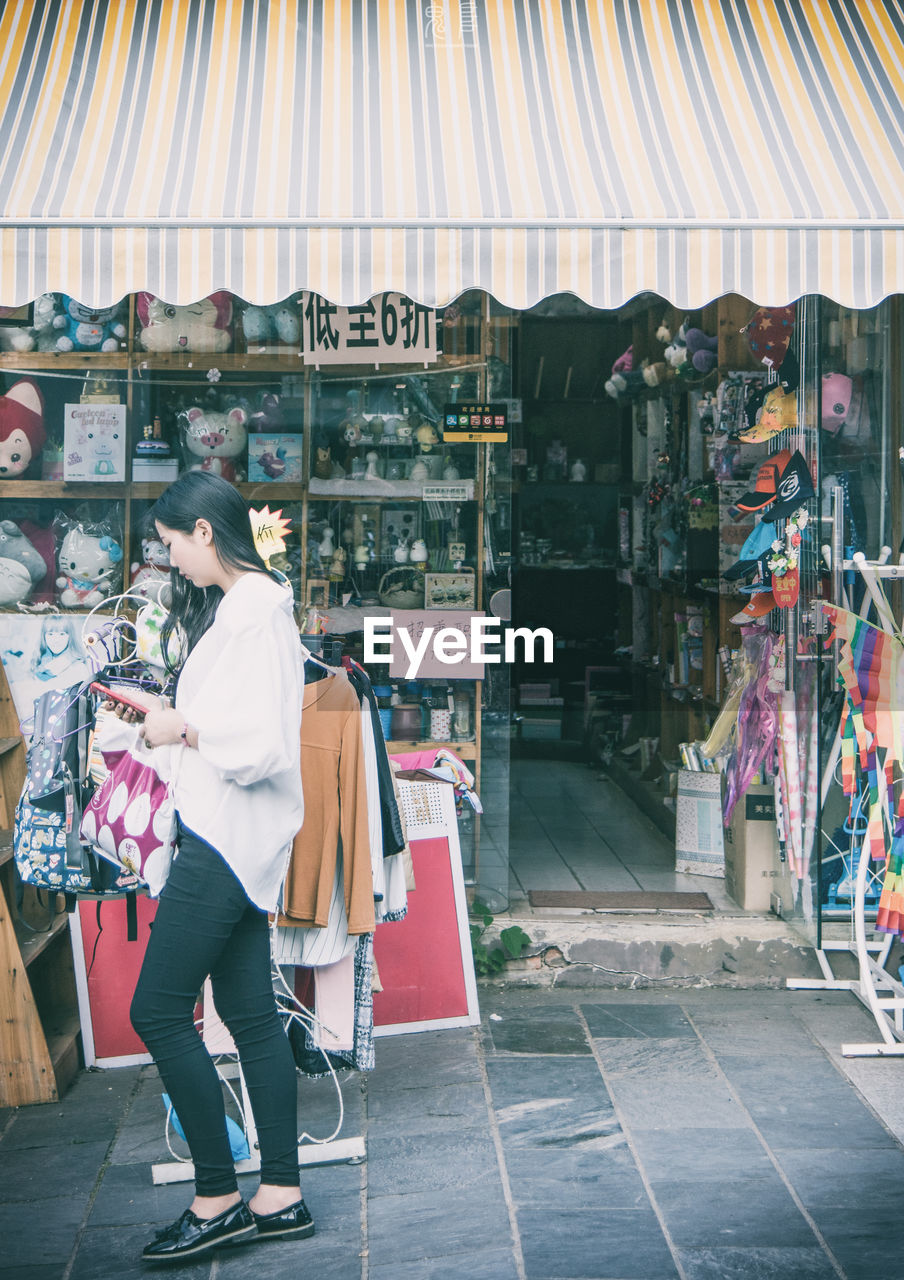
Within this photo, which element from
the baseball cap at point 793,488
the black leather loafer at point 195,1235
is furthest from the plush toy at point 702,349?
the black leather loafer at point 195,1235

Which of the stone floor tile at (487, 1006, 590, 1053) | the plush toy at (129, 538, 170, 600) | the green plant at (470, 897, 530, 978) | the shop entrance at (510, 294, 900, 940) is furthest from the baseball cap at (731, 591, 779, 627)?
the plush toy at (129, 538, 170, 600)

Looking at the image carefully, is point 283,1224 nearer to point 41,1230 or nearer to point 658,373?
point 41,1230

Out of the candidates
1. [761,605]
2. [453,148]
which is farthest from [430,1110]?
[453,148]

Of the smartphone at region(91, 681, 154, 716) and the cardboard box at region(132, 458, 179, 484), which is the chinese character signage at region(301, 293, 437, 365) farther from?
the smartphone at region(91, 681, 154, 716)

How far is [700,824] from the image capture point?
225 inches

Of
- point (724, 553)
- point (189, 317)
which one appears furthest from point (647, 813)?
point (189, 317)

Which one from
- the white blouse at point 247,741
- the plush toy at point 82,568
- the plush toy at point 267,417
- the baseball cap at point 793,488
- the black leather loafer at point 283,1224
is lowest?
the black leather loafer at point 283,1224

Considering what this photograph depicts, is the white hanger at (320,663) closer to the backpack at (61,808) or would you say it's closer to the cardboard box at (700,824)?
the backpack at (61,808)

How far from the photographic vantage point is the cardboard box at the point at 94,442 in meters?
5.12

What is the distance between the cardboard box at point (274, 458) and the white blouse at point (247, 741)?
2.19m

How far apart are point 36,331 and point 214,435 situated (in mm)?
804

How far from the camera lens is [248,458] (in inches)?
206

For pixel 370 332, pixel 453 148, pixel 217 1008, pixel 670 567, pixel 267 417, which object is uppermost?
pixel 453 148

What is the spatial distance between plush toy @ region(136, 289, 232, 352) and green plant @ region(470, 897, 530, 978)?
257 centimetres
